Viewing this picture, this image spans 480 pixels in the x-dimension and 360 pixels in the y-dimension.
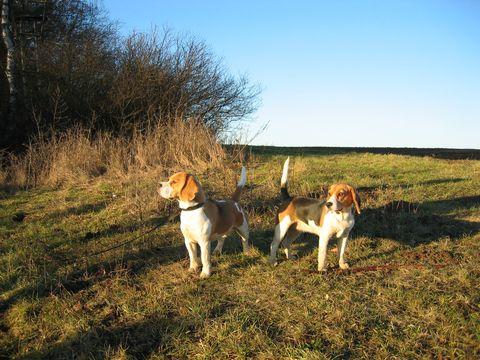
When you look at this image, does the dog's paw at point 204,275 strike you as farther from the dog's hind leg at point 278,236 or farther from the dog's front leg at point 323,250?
the dog's front leg at point 323,250

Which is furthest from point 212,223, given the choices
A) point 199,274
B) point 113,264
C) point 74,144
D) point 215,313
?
point 74,144

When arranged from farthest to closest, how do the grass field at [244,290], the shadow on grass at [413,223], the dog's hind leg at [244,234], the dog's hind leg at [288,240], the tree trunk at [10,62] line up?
1. the tree trunk at [10,62]
2. the shadow on grass at [413,223]
3. the dog's hind leg at [244,234]
4. the dog's hind leg at [288,240]
5. the grass field at [244,290]

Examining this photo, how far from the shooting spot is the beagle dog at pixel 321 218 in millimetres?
4539

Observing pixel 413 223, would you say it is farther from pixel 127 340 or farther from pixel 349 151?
pixel 349 151

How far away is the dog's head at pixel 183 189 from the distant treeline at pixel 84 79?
795cm

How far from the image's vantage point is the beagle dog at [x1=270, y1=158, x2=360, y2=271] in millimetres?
4539

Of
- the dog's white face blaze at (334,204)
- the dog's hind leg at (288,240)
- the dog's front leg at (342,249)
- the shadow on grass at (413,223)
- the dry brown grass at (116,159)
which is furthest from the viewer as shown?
the dry brown grass at (116,159)

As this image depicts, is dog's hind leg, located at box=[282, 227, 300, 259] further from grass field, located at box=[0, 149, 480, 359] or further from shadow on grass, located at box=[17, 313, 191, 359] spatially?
shadow on grass, located at box=[17, 313, 191, 359]

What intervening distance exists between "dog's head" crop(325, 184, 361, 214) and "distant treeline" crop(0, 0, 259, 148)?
8193mm

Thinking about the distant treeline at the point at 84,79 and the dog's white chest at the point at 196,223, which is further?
the distant treeline at the point at 84,79

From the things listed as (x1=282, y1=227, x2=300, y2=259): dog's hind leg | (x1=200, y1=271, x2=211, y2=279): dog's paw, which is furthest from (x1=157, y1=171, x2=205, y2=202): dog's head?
(x1=282, y1=227, x2=300, y2=259): dog's hind leg

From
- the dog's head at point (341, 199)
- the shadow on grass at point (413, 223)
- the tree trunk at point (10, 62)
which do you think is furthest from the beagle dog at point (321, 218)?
the tree trunk at point (10, 62)

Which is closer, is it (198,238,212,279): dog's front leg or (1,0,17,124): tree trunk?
(198,238,212,279): dog's front leg

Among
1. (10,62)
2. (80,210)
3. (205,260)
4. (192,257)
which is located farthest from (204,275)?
(10,62)
